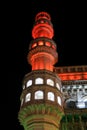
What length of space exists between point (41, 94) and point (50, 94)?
43.2 inches

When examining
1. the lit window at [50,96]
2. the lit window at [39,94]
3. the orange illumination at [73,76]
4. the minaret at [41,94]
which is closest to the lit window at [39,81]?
the minaret at [41,94]

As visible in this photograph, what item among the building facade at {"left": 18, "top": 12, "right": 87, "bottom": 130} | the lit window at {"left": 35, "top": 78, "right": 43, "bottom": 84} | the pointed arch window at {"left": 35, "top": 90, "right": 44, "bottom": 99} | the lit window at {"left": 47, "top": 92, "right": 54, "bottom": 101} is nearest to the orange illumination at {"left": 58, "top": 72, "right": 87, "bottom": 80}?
the building facade at {"left": 18, "top": 12, "right": 87, "bottom": 130}

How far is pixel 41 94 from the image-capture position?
1264 inches

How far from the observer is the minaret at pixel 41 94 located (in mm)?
30812

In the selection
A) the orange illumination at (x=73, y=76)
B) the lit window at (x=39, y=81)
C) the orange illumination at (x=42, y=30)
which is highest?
the orange illumination at (x=42, y=30)

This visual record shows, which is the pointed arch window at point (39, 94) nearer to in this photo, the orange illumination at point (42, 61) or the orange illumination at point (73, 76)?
the orange illumination at point (42, 61)

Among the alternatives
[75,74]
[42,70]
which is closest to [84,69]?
[75,74]

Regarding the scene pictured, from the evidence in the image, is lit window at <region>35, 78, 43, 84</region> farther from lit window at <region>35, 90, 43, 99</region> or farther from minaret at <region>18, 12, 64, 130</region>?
lit window at <region>35, 90, 43, 99</region>

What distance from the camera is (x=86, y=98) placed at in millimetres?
35438

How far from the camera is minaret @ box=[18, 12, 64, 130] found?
101 ft

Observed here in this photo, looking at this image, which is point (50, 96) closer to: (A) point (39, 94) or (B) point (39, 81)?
(A) point (39, 94)

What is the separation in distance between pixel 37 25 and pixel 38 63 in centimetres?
753

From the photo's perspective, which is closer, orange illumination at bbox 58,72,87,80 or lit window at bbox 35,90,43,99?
lit window at bbox 35,90,43,99

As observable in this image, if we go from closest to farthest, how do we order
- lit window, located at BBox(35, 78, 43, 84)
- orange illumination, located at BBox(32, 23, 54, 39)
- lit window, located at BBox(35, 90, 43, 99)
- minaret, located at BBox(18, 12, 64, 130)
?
minaret, located at BBox(18, 12, 64, 130) → lit window, located at BBox(35, 90, 43, 99) → lit window, located at BBox(35, 78, 43, 84) → orange illumination, located at BBox(32, 23, 54, 39)
